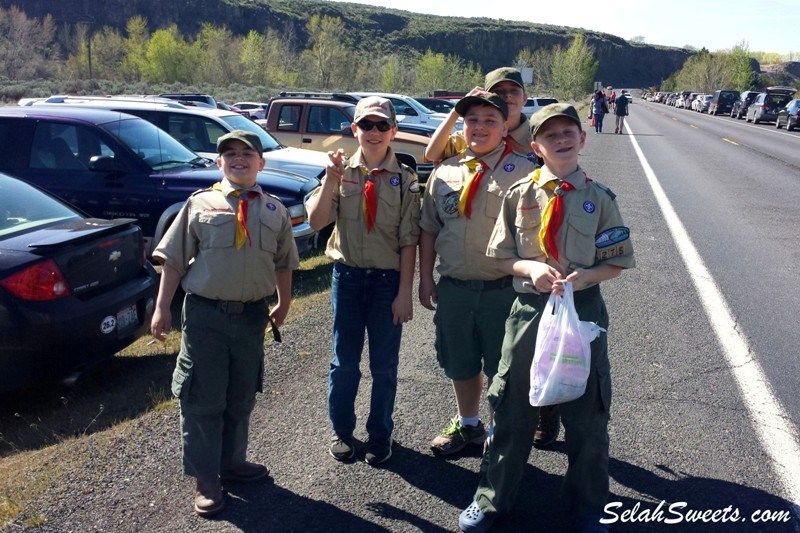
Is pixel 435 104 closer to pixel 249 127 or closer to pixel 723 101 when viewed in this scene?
pixel 249 127

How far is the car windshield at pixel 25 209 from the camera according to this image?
5.01 metres

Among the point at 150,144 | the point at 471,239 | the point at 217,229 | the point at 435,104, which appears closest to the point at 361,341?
the point at 471,239

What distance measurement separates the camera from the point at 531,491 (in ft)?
10.9

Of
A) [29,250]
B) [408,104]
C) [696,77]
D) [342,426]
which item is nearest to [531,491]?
[342,426]

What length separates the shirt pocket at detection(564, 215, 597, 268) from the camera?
113 inches

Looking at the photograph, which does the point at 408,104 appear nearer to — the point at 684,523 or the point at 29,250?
the point at 29,250

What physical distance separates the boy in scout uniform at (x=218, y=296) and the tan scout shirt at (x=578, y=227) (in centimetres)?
120

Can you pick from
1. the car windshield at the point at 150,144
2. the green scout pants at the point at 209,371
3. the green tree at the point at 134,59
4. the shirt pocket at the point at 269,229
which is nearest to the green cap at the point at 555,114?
the shirt pocket at the point at 269,229

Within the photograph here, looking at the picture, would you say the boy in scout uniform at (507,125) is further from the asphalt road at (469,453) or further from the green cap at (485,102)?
the asphalt road at (469,453)

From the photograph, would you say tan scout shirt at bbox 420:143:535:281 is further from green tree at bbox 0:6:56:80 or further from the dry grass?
green tree at bbox 0:6:56:80

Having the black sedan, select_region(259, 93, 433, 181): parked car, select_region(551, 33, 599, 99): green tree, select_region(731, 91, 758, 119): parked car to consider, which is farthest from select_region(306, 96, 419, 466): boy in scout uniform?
select_region(551, 33, 599, 99): green tree

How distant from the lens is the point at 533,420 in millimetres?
3008

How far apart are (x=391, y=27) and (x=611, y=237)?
132 meters

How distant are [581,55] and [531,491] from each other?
70870 mm
